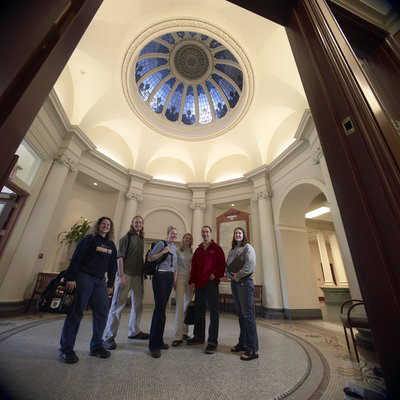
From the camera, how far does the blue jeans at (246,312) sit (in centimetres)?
222

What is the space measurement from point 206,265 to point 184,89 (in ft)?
32.6

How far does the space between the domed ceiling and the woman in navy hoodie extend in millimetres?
5928

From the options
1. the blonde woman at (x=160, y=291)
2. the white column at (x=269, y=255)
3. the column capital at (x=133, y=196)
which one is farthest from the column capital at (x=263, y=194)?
the blonde woman at (x=160, y=291)

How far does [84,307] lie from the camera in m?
1.99

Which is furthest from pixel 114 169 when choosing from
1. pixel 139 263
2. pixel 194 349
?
pixel 194 349

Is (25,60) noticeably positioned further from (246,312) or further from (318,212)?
(318,212)

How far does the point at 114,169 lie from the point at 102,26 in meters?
4.55

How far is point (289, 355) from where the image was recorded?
7.79ft

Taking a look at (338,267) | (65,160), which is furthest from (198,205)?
(338,267)

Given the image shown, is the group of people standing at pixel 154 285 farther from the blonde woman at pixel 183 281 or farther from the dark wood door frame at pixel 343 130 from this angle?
the dark wood door frame at pixel 343 130

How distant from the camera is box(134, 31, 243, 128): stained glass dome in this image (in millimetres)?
8094

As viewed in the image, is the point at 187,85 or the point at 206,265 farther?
the point at 187,85

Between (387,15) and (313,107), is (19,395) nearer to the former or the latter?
(313,107)

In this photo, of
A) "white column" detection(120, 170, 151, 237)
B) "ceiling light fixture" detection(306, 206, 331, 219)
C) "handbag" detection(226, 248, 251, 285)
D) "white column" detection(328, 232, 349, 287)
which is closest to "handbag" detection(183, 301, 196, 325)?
"handbag" detection(226, 248, 251, 285)
